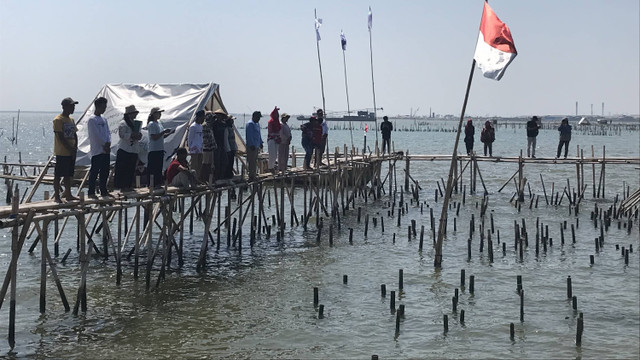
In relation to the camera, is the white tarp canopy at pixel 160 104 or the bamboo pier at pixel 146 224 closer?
the bamboo pier at pixel 146 224

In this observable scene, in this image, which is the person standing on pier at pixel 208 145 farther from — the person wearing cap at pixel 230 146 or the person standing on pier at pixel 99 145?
the person standing on pier at pixel 99 145

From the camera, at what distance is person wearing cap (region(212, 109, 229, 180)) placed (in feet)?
59.3

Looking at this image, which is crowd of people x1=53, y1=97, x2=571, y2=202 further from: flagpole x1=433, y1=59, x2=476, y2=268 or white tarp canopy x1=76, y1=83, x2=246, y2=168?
flagpole x1=433, y1=59, x2=476, y2=268

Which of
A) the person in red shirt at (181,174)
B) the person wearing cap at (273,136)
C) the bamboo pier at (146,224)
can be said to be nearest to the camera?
the bamboo pier at (146,224)

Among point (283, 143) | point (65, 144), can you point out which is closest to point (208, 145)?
point (283, 143)

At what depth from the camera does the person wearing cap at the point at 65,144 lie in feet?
43.8

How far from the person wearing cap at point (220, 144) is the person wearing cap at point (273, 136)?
179cm

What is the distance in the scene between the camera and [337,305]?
1547cm

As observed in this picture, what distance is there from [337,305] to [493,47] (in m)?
6.25

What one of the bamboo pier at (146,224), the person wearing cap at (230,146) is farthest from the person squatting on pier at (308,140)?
the person wearing cap at (230,146)

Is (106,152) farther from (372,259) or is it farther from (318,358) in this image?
(372,259)

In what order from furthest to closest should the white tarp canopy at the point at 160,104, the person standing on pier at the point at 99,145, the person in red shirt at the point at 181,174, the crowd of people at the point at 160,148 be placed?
the white tarp canopy at the point at 160,104 → the person in red shirt at the point at 181,174 → the person standing on pier at the point at 99,145 → the crowd of people at the point at 160,148

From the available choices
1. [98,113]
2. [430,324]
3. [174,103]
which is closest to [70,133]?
[98,113]

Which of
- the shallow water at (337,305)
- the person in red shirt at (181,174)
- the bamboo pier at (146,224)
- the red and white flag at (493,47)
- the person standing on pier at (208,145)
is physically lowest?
the shallow water at (337,305)
